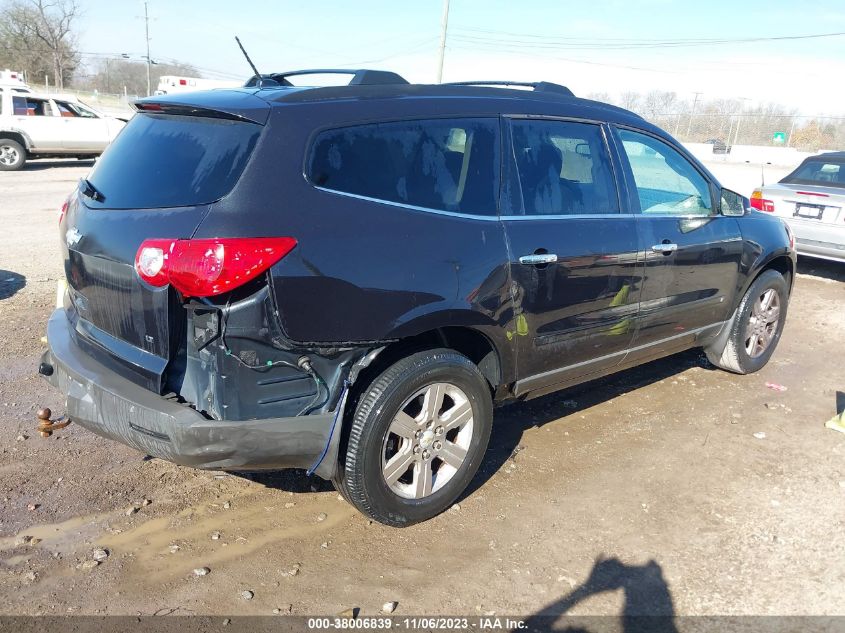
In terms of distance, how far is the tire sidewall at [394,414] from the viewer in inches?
121

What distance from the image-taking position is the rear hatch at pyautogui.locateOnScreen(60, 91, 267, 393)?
2.81 metres

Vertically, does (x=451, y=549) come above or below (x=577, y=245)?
below

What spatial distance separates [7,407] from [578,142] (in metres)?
3.77

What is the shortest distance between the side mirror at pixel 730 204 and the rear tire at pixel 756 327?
696 mm

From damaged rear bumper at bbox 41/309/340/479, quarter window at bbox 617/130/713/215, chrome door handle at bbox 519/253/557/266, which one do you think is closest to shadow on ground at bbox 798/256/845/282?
quarter window at bbox 617/130/713/215

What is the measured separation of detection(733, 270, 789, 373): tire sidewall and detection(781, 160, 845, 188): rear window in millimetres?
4244

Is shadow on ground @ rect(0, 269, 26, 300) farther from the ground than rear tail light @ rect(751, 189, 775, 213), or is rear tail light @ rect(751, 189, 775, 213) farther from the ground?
rear tail light @ rect(751, 189, 775, 213)

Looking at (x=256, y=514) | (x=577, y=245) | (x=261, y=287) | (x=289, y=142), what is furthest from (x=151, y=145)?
(x=577, y=245)

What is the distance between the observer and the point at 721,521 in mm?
3566

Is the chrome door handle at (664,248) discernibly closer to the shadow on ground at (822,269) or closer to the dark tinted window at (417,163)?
the dark tinted window at (417,163)

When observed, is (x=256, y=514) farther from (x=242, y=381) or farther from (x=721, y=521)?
(x=721, y=521)

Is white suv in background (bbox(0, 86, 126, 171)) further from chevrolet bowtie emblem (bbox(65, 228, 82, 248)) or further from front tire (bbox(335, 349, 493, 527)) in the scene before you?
front tire (bbox(335, 349, 493, 527))

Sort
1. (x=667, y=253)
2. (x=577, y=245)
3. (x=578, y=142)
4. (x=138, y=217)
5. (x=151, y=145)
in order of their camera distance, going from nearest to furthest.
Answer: (x=138, y=217) → (x=151, y=145) → (x=577, y=245) → (x=578, y=142) → (x=667, y=253)

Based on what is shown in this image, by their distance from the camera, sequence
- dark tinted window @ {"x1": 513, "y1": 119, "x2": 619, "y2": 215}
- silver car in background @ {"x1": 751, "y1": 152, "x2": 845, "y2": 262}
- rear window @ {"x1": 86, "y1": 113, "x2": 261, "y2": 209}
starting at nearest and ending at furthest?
rear window @ {"x1": 86, "y1": 113, "x2": 261, "y2": 209} → dark tinted window @ {"x1": 513, "y1": 119, "x2": 619, "y2": 215} → silver car in background @ {"x1": 751, "y1": 152, "x2": 845, "y2": 262}
